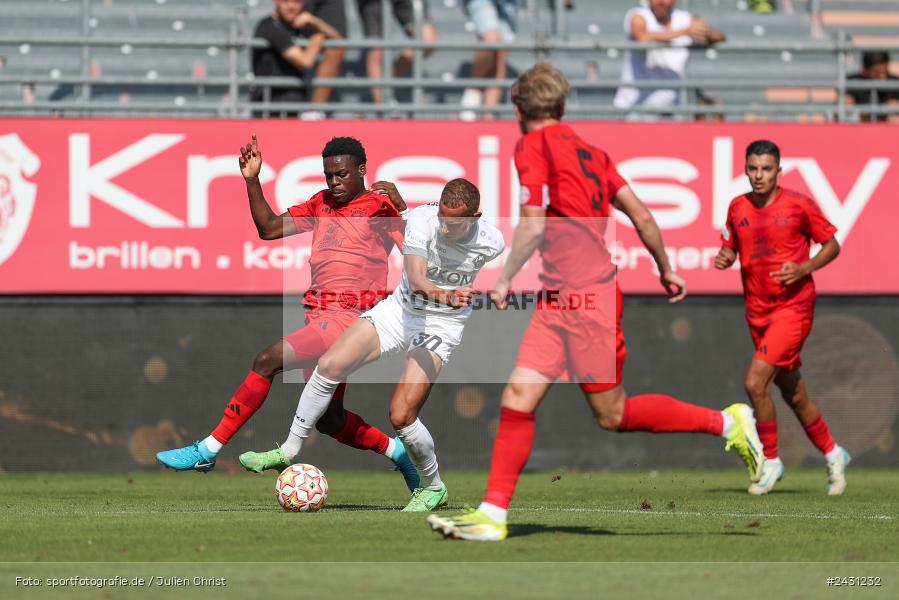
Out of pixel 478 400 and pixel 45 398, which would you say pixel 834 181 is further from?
pixel 45 398

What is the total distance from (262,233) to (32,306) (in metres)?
5.39

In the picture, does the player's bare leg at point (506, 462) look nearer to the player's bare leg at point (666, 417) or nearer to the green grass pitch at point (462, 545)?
the green grass pitch at point (462, 545)

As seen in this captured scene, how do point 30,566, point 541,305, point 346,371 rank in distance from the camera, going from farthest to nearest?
point 346,371, point 541,305, point 30,566

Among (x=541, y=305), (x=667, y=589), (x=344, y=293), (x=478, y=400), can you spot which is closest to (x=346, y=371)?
(x=344, y=293)

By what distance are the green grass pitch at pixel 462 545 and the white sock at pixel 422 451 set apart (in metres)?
0.32

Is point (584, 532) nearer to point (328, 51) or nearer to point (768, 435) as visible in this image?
point (768, 435)

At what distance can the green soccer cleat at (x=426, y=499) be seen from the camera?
357 inches

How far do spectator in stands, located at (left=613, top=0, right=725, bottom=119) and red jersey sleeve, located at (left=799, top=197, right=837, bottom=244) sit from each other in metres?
4.40

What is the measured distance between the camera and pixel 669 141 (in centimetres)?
1451

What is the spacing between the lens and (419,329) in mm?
9102

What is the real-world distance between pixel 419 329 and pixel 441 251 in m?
0.50

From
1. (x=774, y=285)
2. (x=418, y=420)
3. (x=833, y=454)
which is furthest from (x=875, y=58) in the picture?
(x=418, y=420)

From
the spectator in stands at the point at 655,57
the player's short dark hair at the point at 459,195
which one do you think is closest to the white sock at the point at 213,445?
the player's short dark hair at the point at 459,195

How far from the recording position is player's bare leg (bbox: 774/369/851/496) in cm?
1123
